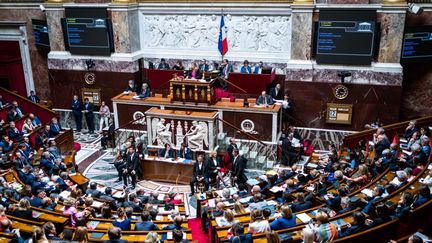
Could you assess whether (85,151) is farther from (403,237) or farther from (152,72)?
(403,237)

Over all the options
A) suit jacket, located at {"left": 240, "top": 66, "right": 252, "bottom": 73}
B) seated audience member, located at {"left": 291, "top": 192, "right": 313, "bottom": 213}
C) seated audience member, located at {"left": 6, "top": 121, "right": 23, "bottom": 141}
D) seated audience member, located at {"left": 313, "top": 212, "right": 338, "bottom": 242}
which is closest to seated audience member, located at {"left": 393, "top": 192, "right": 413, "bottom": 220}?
seated audience member, located at {"left": 313, "top": 212, "right": 338, "bottom": 242}

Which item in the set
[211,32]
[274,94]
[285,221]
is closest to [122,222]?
[285,221]

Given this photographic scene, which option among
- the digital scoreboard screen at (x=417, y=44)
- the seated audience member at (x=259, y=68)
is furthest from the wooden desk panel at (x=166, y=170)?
the digital scoreboard screen at (x=417, y=44)

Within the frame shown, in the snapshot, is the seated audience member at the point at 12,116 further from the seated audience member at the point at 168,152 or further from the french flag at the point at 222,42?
the french flag at the point at 222,42

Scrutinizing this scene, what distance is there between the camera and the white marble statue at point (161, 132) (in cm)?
1517

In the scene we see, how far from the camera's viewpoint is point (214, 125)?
15.0 meters

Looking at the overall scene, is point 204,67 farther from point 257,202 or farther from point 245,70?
point 257,202

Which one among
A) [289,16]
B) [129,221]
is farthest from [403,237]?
[289,16]

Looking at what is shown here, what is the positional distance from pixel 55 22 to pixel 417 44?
47.2ft

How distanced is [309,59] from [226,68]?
331cm

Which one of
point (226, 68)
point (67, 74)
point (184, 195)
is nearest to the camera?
point (184, 195)

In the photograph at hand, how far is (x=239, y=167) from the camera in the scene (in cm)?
1315

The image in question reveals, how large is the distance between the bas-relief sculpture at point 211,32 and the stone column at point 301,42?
2.69 ft

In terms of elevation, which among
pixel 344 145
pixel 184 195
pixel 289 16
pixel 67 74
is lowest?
pixel 184 195
